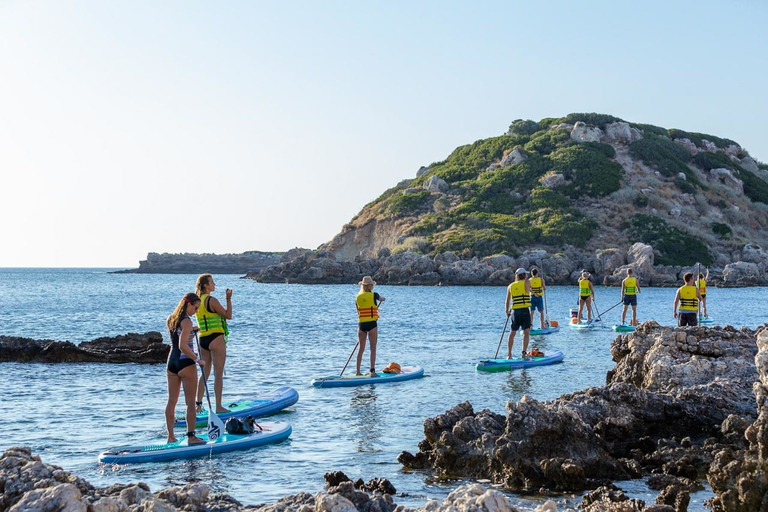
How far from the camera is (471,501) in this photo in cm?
547

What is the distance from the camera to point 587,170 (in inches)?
3728

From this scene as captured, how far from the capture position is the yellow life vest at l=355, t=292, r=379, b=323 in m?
15.7

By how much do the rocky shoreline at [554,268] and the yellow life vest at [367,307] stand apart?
53391mm

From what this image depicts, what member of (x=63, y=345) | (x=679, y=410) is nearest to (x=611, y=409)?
(x=679, y=410)

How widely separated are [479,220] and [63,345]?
236 ft

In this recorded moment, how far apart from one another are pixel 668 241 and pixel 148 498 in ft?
259

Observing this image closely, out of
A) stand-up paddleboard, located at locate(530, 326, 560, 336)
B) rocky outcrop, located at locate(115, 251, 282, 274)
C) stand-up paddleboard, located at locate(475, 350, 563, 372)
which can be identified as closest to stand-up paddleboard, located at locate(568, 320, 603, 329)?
stand-up paddleboard, located at locate(530, 326, 560, 336)

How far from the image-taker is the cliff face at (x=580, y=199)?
81438 millimetres

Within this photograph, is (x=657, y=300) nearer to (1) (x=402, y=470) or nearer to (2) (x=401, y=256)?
(2) (x=401, y=256)

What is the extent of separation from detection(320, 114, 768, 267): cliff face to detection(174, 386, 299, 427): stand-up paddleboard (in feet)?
215

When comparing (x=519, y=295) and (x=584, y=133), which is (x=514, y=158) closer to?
(x=584, y=133)

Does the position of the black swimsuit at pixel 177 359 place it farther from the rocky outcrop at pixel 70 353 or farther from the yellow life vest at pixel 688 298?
the yellow life vest at pixel 688 298

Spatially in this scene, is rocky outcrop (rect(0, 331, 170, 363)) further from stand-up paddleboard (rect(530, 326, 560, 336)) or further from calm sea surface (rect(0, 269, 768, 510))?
stand-up paddleboard (rect(530, 326, 560, 336))

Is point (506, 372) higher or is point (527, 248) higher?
point (527, 248)
